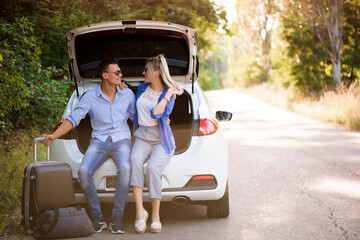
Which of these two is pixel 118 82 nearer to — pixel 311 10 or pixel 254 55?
pixel 311 10

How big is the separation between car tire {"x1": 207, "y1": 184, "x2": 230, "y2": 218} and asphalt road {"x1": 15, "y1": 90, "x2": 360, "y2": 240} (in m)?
0.07

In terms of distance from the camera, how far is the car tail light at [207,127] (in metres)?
5.42

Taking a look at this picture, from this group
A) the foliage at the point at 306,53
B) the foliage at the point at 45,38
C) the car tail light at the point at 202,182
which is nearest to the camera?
the car tail light at the point at 202,182

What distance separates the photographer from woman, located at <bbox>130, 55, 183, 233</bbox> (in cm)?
514

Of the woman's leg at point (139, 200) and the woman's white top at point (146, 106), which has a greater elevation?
the woman's white top at point (146, 106)

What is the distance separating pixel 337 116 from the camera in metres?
16.9

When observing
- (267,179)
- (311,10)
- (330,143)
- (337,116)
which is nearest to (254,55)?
(311,10)

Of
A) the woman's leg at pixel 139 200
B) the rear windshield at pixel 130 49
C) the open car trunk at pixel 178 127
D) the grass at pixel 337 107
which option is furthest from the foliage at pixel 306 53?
the woman's leg at pixel 139 200

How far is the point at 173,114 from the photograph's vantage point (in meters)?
Answer: 7.00

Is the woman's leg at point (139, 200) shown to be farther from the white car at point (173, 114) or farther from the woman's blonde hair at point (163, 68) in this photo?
the woman's blonde hair at point (163, 68)

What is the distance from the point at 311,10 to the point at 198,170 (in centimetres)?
1965

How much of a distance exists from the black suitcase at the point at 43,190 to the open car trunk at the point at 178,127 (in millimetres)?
549

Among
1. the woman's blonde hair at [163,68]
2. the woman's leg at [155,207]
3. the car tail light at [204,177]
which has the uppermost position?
the woman's blonde hair at [163,68]

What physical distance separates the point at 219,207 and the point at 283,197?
1432mm
